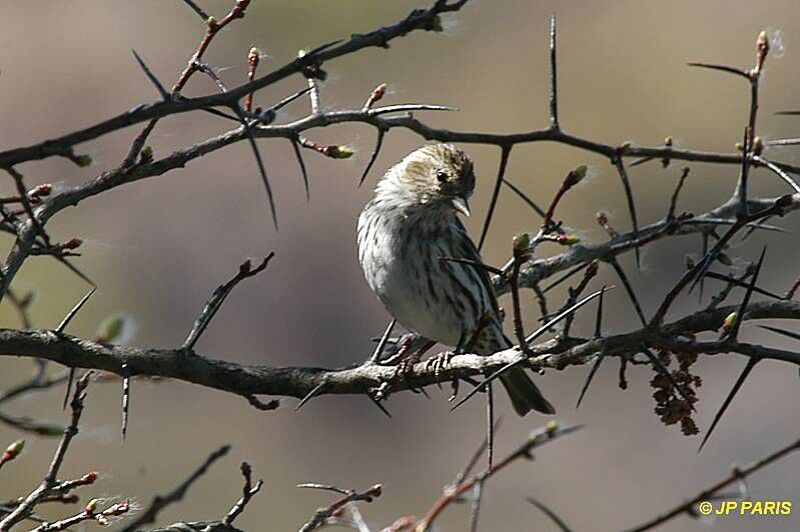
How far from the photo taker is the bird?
651cm

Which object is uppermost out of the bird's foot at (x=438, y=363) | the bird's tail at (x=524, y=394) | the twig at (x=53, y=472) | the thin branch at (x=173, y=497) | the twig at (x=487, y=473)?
the bird's tail at (x=524, y=394)

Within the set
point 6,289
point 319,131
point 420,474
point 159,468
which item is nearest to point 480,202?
point 319,131

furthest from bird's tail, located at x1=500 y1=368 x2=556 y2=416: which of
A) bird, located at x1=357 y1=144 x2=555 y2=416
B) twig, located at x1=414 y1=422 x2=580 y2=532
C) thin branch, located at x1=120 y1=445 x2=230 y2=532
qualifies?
thin branch, located at x1=120 y1=445 x2=230 y2=532

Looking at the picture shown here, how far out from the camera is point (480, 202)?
1875cm

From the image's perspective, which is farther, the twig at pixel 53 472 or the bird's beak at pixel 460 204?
the bird's beak at pixel 460 204

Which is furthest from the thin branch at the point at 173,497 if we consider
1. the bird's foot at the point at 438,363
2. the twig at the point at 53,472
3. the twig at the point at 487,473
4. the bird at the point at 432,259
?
the bird at the point at 432,259

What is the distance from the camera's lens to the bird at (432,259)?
6.51 metres

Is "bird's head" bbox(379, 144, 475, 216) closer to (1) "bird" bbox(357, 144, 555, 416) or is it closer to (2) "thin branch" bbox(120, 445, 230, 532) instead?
(1) "bird" bbox(357, 144, 555, 416)

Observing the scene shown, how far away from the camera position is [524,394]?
6684 mm

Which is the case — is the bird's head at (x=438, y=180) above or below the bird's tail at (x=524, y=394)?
above

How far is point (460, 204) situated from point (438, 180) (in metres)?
0.19

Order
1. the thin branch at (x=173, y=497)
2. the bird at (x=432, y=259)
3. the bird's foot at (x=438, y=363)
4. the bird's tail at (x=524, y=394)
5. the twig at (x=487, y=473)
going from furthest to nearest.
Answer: the bird's tail at (x=524, y=394) < the bird at (x=432, y=259) < the bird's foot at (x=438, y=363) < the twig at (x=487, y=473) < the thin branch at (x=173, y=497)

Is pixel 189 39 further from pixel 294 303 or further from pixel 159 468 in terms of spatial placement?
pixel 159 468

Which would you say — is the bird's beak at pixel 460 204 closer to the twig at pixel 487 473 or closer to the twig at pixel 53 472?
the twig at pixel 53 472
